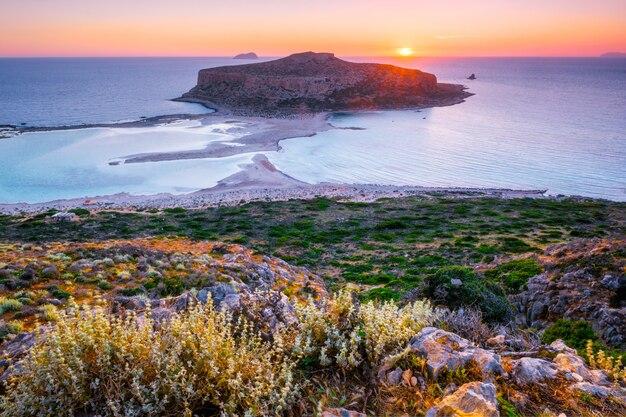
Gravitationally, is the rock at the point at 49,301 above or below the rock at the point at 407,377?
below

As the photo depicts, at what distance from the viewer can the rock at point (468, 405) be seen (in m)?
3.54

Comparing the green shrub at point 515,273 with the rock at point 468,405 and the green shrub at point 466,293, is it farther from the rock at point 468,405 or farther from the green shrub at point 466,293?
the rock at point 468,405

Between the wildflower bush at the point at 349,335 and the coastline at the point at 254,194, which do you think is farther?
the coastline at the point at 254,194

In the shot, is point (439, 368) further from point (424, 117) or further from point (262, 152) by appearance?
point (424, 117)

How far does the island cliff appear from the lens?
104500 millimetres

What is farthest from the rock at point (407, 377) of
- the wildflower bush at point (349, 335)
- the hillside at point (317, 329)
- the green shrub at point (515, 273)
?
the green shrub at point (515, 273)

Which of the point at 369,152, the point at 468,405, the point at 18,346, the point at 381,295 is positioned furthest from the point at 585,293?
the point at 369,152

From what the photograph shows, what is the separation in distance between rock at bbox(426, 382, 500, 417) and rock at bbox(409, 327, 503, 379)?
58 centimetres

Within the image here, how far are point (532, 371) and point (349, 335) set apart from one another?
2.19 meters

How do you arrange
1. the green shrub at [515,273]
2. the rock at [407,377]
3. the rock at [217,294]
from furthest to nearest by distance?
the green shrub at [515,273]
the rock at [217,294]
the rock at [407,377]

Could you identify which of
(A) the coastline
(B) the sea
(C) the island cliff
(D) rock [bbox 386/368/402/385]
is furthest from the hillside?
(C) the island cliff

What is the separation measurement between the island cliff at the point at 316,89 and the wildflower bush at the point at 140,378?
93.8 metres

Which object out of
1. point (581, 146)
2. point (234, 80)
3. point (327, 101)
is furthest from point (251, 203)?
point (234, 80)

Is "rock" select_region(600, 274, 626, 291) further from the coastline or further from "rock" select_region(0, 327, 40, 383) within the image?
the coastline
